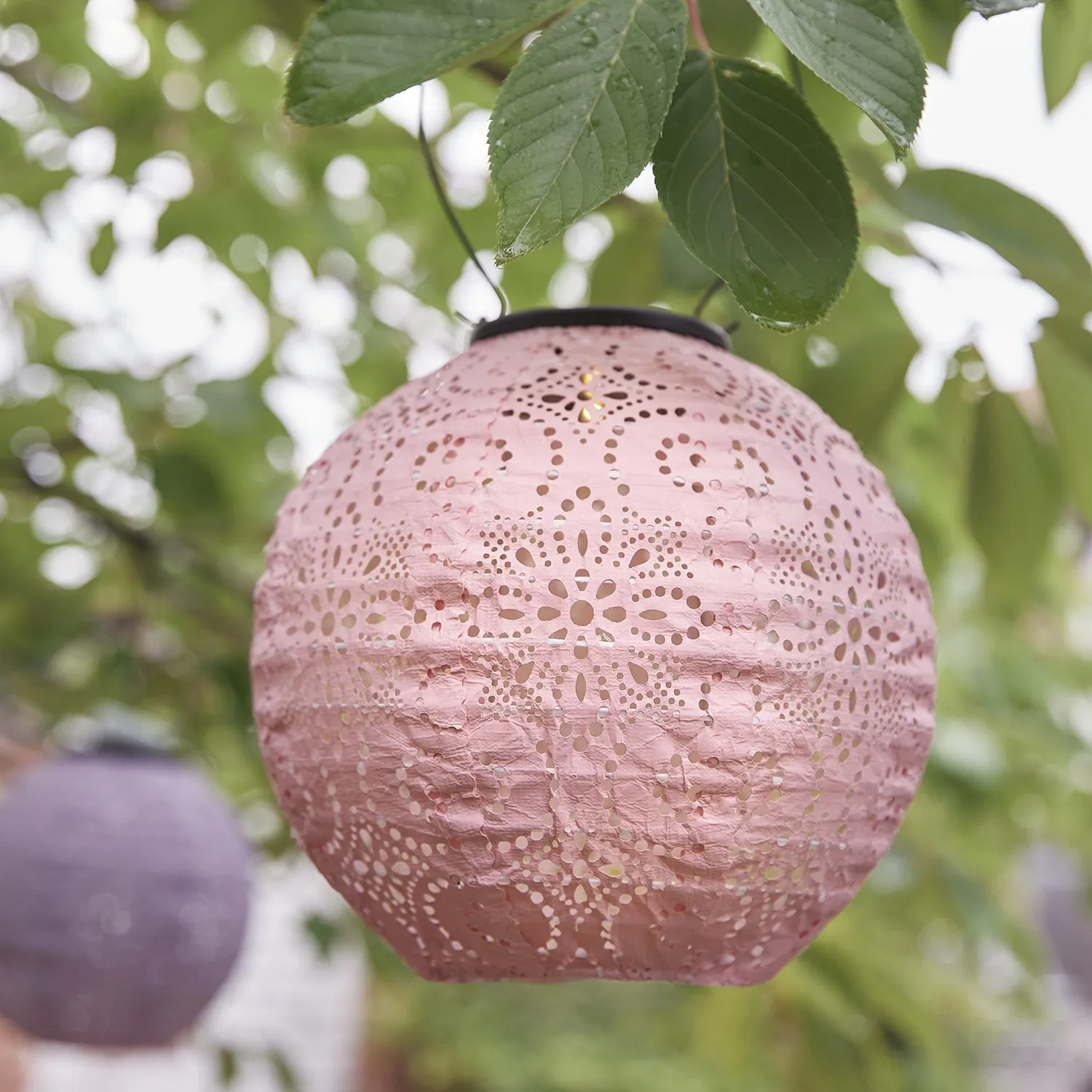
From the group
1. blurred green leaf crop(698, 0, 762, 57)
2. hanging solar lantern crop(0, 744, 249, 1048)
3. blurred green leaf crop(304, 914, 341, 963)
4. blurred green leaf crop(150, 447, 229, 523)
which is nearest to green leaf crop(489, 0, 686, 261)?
blurred green leaf crop(698, 0, 762, 57)

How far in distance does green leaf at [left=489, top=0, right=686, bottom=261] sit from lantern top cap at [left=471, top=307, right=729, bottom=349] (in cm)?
12

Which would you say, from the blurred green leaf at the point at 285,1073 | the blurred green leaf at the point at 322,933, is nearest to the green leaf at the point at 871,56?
the blurred green leaf at the point at 285,1073

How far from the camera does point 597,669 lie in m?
0.39

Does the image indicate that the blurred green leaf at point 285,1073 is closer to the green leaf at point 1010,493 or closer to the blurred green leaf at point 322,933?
the blurred green leaf at point 322,933

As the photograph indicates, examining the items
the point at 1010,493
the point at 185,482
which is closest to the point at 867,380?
the point at 1010,493

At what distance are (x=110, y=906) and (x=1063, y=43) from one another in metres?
0.81

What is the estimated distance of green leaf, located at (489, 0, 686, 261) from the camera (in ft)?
1.21

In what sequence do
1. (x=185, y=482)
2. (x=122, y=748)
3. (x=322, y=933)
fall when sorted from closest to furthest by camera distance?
(x=122, y=748)
(x=185, y=482)
(x=322, y=933)

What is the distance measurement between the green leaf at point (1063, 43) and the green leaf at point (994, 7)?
277 mm

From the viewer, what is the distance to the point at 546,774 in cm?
40

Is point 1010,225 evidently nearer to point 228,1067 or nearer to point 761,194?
point 761,194

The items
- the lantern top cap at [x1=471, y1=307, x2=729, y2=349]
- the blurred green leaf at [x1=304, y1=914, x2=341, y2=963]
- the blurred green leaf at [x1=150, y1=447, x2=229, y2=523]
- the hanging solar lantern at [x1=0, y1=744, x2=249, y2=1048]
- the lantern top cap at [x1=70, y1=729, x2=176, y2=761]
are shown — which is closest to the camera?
the lantern top cap at [x1=471, y1=307, x2=729, y2=349]

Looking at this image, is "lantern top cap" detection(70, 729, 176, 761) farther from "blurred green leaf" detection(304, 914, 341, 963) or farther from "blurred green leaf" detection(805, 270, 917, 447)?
"blurred green leaf" detection(304, 914, 341, 963)

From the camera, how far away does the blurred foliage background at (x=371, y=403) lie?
753mm
